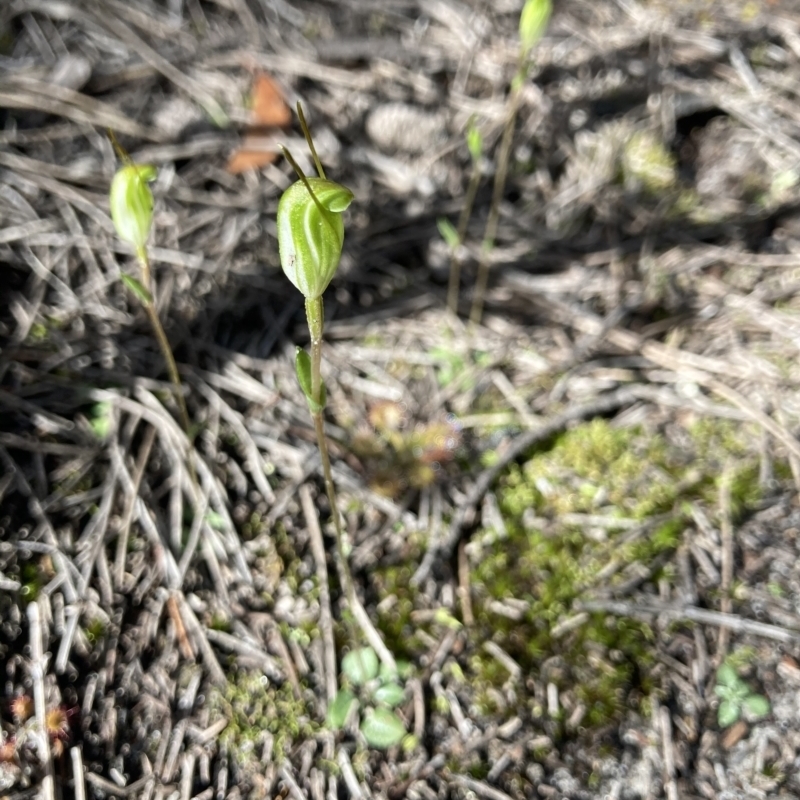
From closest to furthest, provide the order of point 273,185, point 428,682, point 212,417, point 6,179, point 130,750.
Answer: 1. point 130,750
2. point 428,682
3. point 212,417
4. point 6,179
5. point 273,185

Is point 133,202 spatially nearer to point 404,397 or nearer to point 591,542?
point 404,397

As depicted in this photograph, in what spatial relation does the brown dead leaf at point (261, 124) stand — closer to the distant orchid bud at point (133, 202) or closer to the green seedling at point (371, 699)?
the distant orchid bud at point (133, 202)

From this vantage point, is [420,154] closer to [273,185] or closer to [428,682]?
[273,185]

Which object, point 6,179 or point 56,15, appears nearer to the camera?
point 6,179

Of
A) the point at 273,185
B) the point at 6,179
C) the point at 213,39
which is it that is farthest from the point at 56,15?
the point at 273,185

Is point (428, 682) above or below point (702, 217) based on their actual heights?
below

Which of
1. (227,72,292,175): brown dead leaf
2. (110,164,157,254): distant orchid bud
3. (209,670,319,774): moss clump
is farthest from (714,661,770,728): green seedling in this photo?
(227,72,292,175): brown dead leaf

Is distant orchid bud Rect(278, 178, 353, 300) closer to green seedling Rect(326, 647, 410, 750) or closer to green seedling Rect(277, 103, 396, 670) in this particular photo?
green seedling Rect(277, 103, 396, 670)
